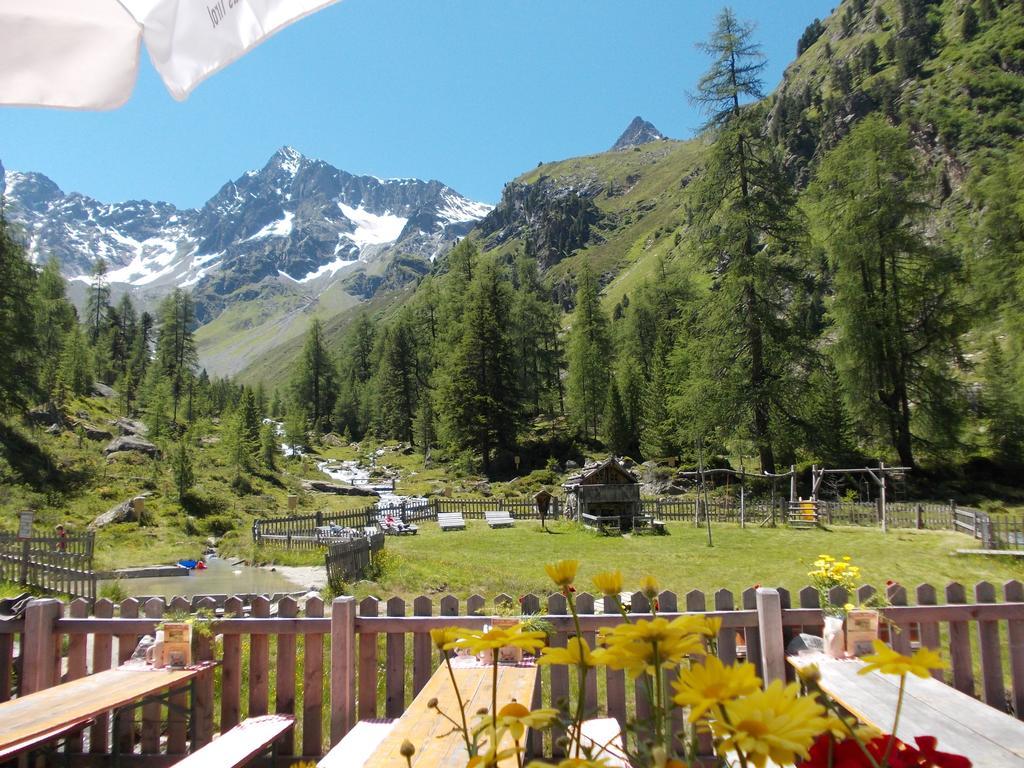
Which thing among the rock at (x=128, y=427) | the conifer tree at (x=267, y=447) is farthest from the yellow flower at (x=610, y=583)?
the conifer tree at (x=267, y=447)

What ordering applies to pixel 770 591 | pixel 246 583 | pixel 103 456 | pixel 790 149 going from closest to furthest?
pixel 770 591
pixel 246 583
pixel 103 456
pixel 790 149

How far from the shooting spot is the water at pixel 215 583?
43.4 feet

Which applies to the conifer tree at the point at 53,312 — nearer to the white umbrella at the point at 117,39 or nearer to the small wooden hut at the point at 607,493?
the small wooden hut at the point at 607,493

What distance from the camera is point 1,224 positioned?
2922 cm

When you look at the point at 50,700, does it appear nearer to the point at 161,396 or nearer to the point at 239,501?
the point at 239,501

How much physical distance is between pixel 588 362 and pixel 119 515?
1174 inches

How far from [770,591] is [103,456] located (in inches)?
1342

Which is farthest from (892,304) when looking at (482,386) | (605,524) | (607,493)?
(482,386)

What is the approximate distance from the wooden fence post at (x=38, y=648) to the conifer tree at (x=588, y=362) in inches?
1519

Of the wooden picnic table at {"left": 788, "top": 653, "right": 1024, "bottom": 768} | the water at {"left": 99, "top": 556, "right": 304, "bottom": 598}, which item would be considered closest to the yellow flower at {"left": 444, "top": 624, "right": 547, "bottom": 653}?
the wooden picnic table at {"left": 788, "top": 653, "right": 1024, "bottom": 768}

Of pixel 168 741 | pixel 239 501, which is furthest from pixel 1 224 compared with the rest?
pixel 168 741

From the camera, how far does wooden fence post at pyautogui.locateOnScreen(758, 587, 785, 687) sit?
4.65 meters

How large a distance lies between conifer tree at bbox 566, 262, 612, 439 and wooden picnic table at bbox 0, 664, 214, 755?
3874 centimetres

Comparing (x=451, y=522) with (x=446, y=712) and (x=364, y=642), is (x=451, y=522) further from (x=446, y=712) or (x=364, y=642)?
(x=446, y=712)
